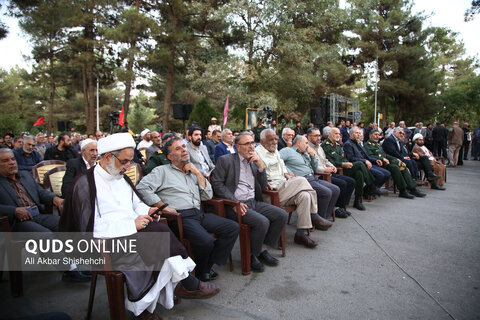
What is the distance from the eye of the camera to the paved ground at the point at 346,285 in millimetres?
2350

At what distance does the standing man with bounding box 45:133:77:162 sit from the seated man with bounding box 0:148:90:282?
253 centimetres

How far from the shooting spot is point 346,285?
273 cm

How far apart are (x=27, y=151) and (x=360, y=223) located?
216 inches

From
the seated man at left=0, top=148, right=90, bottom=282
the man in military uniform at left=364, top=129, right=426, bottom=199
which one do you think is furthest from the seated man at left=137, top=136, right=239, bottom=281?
the man in military uniform at left=364, top=129, right=426, bottom=199

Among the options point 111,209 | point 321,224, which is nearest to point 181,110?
point 321,224

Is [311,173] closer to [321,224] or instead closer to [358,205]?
[321,224]

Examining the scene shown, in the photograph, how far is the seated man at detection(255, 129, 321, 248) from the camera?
369 centimetres

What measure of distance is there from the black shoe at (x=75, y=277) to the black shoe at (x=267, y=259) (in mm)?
1682

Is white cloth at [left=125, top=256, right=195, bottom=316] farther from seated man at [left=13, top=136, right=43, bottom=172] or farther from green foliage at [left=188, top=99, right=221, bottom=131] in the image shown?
green foliage at [left=188, top=99, right=221, bottom=131]

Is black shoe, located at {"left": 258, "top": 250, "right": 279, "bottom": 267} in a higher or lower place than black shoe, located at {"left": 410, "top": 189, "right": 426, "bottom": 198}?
lower

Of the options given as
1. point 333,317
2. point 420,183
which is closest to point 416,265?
point 333,317

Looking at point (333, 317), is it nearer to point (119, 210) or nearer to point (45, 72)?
point (119, 210)

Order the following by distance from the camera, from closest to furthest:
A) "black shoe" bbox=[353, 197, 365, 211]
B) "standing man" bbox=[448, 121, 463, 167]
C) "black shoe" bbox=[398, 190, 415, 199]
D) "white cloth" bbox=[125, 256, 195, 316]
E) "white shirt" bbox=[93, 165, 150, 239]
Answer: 1. "white cloth" bbox=[125, 256, 195, 316]
2. "white shirt" bbox=[93, 165, 150, 239]
3. "black shoe" bbox=[353, 197, 365, 211]
4. "black shoe" bbox=[398, 190, 415, 199]
5. "standing man" bbox=[448, 121, 463, 167]

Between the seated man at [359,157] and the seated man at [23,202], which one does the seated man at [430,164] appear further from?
the seated man at [23,202]
